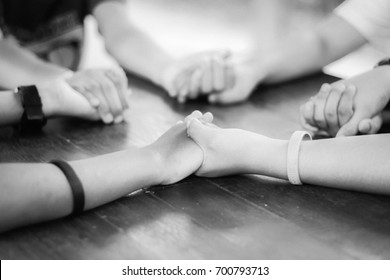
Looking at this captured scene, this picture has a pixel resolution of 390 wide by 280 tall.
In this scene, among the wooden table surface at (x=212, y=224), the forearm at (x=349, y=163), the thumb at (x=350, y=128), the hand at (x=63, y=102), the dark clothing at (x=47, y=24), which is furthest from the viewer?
the dark clothing at (x=47, y=24)

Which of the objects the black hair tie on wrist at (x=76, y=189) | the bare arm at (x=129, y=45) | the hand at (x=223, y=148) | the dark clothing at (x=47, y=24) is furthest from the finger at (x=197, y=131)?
the dark clothing at (x=47, y=24)

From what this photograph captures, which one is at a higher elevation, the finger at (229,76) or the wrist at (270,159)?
the finger at (229,76)

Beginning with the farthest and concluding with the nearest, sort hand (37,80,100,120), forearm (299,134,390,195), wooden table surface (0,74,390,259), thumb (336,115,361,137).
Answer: hand (37,80,100,120) < thumb (336,115,361,137) < forearm (299,134,390,195) < wooden table surface (0,74,390,259)

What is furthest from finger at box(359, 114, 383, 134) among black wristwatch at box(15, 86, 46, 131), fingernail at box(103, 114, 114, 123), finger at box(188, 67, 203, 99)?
black wristwatch at box(15, 86, 46, 131)

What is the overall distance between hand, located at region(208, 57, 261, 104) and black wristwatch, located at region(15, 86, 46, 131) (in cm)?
42

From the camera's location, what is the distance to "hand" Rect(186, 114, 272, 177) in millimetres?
1090

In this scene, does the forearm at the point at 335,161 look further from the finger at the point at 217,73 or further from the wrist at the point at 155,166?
the finger at the point at 217,73

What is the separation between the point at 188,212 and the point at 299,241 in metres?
0.19

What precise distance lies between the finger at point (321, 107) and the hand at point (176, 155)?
296 mm

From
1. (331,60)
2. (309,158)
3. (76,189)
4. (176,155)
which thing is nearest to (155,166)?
(176,155)

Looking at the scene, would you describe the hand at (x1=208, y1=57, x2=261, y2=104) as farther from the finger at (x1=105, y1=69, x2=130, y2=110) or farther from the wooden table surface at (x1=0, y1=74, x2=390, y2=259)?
the wooden table surface at (x1=0, y1=74, x2=390, y2=259)

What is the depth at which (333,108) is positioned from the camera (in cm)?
124

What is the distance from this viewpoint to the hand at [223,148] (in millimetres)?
1090
